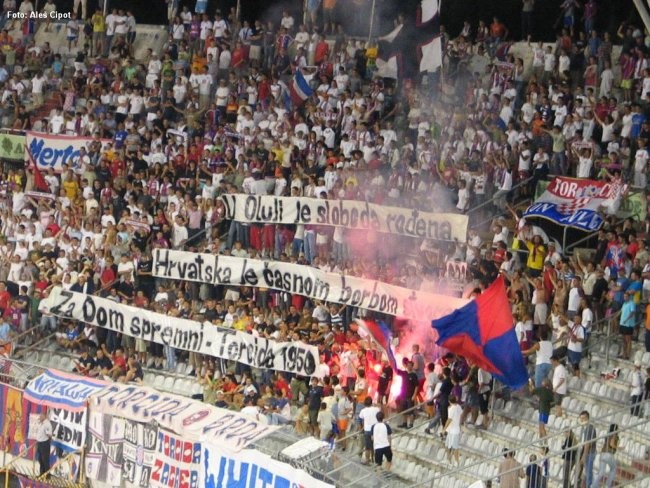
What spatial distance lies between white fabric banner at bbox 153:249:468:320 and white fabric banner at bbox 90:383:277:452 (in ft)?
11.5

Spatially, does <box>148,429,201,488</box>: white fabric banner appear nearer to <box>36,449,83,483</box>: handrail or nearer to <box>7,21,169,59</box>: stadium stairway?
<box>36,449,83,483</box>: handrail

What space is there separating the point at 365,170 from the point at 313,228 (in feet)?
4.75

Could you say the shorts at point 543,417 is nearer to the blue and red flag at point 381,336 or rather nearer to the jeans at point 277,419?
the blue and red flag at point 381,336

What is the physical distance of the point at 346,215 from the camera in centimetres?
2759

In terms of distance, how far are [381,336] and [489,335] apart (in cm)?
278

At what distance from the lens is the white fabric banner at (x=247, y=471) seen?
20.9m

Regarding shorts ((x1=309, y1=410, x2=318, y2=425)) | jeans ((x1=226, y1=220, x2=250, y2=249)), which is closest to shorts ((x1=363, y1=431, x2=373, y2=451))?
shorts ((x1=309, y1=410, x2=318, y2=425))

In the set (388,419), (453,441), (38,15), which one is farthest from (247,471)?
Result: (38,15)

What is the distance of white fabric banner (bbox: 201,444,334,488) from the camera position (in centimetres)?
2089

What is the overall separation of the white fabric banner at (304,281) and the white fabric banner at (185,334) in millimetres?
1100

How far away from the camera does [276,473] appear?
2130 centimetres

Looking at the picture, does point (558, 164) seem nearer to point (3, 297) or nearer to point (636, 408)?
point (636, 408)

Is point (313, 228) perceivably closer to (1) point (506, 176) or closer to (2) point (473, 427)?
(1) point (506, 176)

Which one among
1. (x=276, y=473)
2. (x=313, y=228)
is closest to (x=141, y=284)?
(x=313, y=228)
